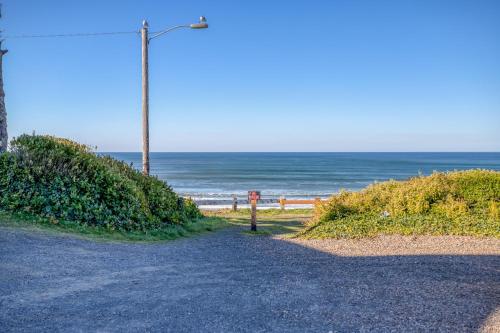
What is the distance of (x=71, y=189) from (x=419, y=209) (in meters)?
9.39

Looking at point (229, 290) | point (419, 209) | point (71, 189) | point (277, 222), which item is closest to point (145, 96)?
point (71, 189)

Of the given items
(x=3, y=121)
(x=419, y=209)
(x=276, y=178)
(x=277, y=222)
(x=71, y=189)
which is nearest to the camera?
(x=71, y=189)

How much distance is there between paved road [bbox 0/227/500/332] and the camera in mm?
5223

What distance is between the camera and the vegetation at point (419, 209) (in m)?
11.5

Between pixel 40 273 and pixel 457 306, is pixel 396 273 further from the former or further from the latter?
pixel 40 273

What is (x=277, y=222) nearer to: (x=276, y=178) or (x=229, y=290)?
(x=229, y=290)

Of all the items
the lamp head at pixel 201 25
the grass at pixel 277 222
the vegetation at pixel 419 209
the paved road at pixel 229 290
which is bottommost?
the grass at pixel 277 222

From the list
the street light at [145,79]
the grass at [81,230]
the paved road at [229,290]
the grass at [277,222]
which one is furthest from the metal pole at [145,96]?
the paved road at [229,290]

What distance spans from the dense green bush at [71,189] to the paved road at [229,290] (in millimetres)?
1676

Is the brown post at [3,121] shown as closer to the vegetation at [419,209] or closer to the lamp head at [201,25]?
the lamp head at [201,25]

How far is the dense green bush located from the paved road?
1.68 metres

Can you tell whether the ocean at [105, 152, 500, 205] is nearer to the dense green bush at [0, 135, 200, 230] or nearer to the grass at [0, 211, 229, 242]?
the dense green bush at [0, 135, 200, 230]

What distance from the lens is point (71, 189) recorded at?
38.1 feet

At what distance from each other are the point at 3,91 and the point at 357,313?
12959 mm
